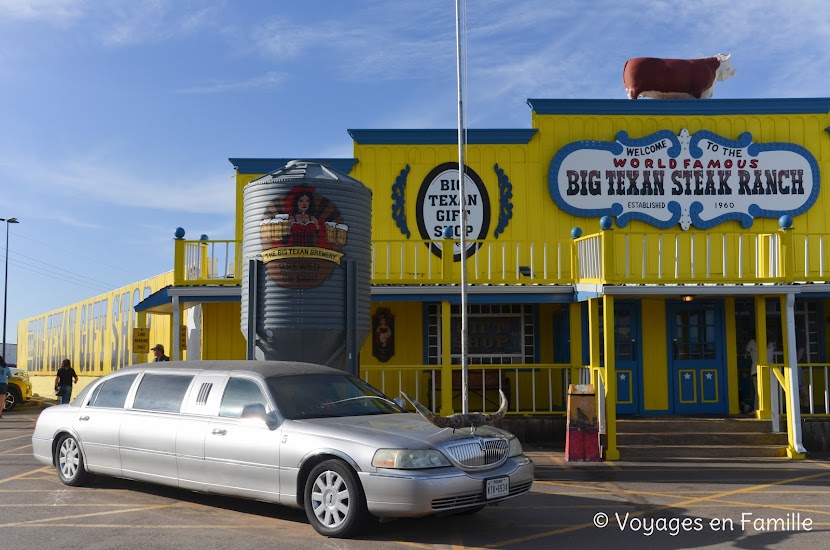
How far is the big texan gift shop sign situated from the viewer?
685 inches

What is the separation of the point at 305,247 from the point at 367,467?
504 centimetres

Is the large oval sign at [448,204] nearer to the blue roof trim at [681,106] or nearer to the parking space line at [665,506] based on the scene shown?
the blue roof trim at [681,106]

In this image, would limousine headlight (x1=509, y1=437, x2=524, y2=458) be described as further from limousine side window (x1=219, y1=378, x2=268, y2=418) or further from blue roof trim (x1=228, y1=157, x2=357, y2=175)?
blue roof trim (x1=228, y1=157, x2=357, y2=175)

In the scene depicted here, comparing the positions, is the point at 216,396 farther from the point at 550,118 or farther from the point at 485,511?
the point at 550,118

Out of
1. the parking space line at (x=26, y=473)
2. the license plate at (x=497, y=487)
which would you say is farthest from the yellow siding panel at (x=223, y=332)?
the license plate at (x=497, y=487)

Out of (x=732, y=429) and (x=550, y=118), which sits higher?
(x=550, y=118)

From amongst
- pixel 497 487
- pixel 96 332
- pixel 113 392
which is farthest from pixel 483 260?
pixel 96 332

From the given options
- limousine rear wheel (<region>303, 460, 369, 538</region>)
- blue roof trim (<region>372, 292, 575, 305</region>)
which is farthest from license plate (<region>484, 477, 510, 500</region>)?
blue roof trim (<region>372, 292, 575, 305</region>)

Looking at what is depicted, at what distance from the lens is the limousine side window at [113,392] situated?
9391 mm

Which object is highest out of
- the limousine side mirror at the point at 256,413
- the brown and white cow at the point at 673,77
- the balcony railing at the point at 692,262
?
the brown and white cow at the point at 673,77

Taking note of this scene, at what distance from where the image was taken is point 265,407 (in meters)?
7.96

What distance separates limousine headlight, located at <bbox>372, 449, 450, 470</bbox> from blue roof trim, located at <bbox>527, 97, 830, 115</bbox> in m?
11.8

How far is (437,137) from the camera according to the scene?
17.5 m

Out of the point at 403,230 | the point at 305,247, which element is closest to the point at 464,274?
the point at 305,247
